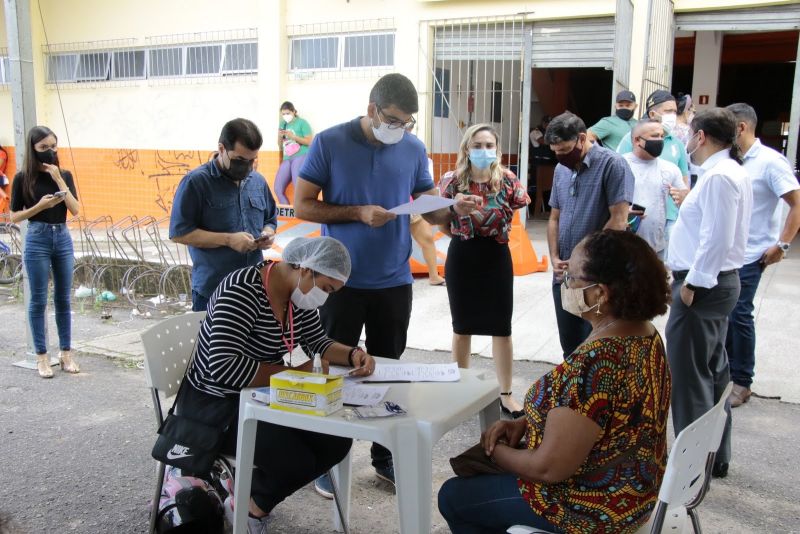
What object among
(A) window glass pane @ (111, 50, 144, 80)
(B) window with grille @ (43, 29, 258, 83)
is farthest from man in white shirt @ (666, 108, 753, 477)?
(A) window glass pane @ (111, 50, 144, 80)

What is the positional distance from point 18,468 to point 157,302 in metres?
3.94

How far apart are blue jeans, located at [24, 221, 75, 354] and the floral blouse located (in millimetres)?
2948

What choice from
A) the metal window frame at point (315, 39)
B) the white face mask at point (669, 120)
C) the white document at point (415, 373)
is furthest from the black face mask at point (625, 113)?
the metal window frame at point (315, 39)

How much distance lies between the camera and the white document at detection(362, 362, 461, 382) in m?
2.68

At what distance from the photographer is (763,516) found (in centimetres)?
321

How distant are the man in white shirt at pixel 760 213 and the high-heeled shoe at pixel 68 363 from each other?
4.70 m

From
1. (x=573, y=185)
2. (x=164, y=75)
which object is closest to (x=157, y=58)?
(x=164, y=75)

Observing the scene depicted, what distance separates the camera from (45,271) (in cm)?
515

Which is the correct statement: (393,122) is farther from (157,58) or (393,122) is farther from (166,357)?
(157,58)

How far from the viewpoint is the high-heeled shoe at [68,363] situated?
17.6 feet

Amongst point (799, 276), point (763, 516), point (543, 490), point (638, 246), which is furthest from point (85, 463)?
point (799, 276)

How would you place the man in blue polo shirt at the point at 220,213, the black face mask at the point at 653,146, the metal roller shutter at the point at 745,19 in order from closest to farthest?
the man in blue polo shirt at the point at 220,213 < the black face mask at the point at 653,146 < the metal roller shutter at the point at 745,19

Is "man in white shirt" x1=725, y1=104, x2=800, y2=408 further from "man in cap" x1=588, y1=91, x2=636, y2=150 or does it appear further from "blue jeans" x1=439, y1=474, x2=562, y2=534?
"blue jeans" x1=439, y1=474, x2=562, y2=534

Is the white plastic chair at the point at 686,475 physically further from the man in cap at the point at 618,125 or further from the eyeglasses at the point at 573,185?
the man in cap at the point at 618,125
